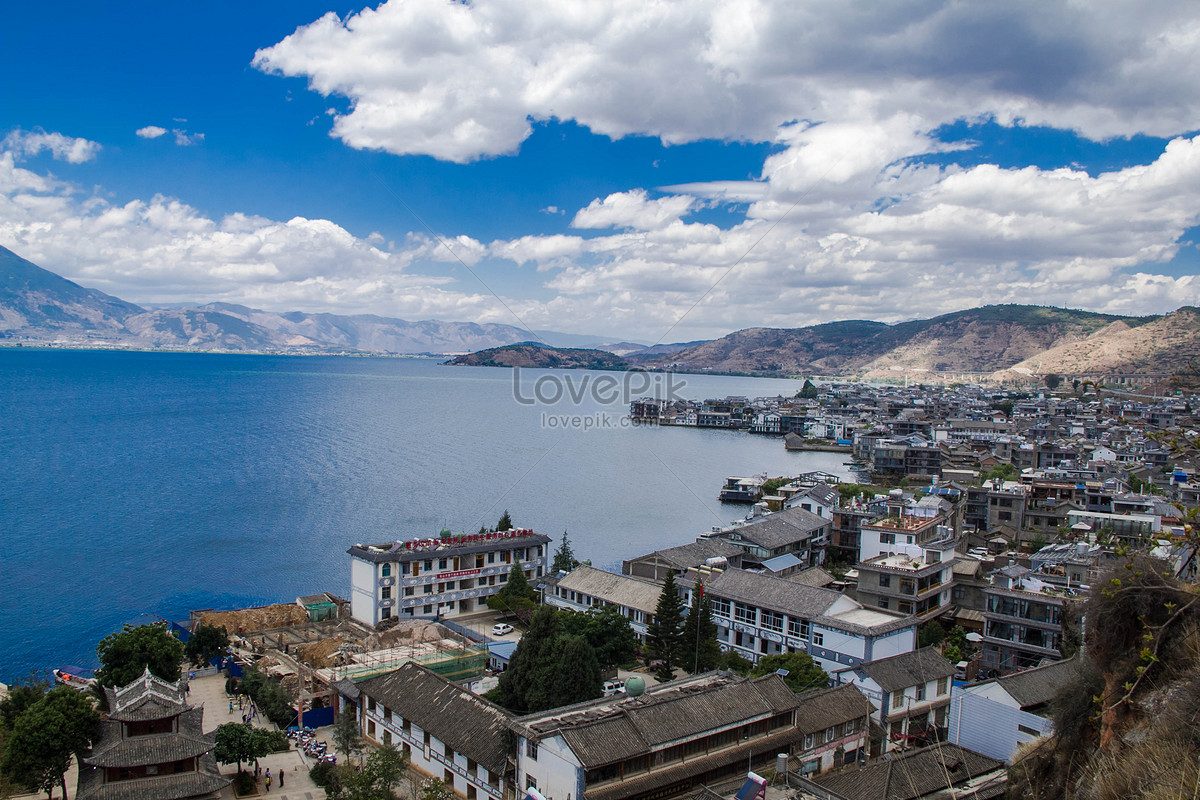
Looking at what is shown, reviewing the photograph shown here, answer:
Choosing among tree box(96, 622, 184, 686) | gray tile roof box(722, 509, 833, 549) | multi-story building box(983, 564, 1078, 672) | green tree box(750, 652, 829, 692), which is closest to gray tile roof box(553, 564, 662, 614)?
green tree box(750, 652, 829, 692)

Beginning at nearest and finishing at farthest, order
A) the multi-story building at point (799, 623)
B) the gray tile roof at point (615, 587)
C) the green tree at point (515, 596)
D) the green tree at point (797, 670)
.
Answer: the green tree at point (797, 670)
the multi-story building at point (799, 623)
the gray tile roof at point (615, 587)
the green tree at point (515, 596)

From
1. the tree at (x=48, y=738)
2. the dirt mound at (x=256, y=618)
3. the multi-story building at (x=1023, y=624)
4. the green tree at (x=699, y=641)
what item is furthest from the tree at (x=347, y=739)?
the multi-story building at (x=1023, y=624)

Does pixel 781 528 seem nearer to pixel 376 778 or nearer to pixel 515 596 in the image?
pixel 515 596

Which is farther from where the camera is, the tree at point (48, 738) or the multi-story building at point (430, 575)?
the multi-story building at point (430, 575)

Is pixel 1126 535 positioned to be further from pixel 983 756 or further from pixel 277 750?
pixel 277 750

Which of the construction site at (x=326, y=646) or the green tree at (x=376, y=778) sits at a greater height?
the green tree at (x=376, y=778)

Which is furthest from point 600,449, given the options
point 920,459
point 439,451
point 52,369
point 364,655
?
point 52,369

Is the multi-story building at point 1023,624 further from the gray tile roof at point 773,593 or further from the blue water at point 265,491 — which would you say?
the blue water at point 265,491
